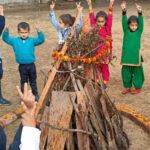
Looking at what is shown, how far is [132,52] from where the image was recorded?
606 cm

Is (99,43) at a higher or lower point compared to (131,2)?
lower

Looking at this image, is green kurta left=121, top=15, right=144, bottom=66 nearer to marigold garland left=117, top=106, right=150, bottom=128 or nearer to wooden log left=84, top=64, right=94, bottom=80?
marigold garland left=117, top=106, right=150, bottom=128

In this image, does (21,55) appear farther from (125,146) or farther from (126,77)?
(125,146)

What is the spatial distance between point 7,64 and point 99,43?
13.7 ft

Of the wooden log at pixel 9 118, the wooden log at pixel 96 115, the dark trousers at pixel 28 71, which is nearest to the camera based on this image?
the wooden log at pixel 96 115

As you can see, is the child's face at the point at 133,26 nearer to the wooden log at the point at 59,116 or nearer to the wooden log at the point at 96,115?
the wooden log at the point at 96,115

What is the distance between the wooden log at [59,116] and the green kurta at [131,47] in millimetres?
2604

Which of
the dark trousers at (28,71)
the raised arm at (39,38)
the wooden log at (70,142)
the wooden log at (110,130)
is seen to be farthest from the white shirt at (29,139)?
the dark trousers at (28,71)

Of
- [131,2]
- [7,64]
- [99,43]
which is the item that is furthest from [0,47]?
[131,2]

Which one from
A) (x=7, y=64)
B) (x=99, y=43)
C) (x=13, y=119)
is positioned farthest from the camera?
(x=7, y=64)

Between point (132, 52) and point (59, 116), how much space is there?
2.84 metres

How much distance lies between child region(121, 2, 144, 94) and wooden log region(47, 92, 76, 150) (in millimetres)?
2609

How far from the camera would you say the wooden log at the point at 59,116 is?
359cm

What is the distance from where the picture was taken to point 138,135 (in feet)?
15.8
